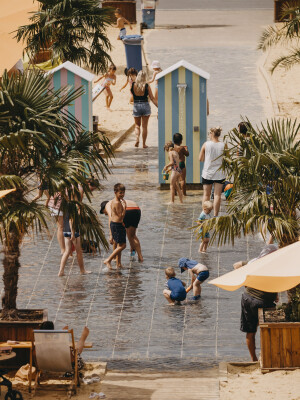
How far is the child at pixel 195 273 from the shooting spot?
15.2m

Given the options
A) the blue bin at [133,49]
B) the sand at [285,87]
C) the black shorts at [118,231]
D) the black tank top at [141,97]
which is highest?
the blue bin at [133,49]

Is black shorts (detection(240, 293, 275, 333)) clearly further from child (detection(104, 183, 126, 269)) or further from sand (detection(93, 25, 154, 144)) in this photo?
sand (detection(93, 25, 154, 144))

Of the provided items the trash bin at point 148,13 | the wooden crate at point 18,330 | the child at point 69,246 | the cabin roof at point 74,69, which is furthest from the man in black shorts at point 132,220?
the trash bin at point 148,13

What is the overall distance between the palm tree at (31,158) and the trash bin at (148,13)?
1062 inches

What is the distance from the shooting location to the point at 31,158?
13406 mm

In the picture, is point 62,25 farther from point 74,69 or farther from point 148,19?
point 148,19

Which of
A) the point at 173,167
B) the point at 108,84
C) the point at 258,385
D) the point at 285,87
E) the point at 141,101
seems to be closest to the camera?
the point at 258,385

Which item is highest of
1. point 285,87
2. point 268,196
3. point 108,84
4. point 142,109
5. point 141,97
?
point 268,196

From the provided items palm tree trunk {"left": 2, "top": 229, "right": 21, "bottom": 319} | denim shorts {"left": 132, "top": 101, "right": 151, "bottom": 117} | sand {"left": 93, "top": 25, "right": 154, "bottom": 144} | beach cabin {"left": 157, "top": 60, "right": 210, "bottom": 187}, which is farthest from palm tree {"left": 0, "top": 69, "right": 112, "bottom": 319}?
sand {"left": 93, "top": 25, "right": 154, "bottom": 144}

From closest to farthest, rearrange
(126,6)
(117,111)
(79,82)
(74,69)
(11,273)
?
(11,273)
(74,69)
(79,82)
(117,111)
(126,6)

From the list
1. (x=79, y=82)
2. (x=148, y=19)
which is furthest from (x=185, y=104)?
(x=148, y=19)

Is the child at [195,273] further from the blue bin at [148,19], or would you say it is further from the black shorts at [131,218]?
the blue bin at [148,19]

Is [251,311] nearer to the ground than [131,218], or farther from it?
nearer to the ground

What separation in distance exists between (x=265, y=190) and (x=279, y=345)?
1882 millimetres
